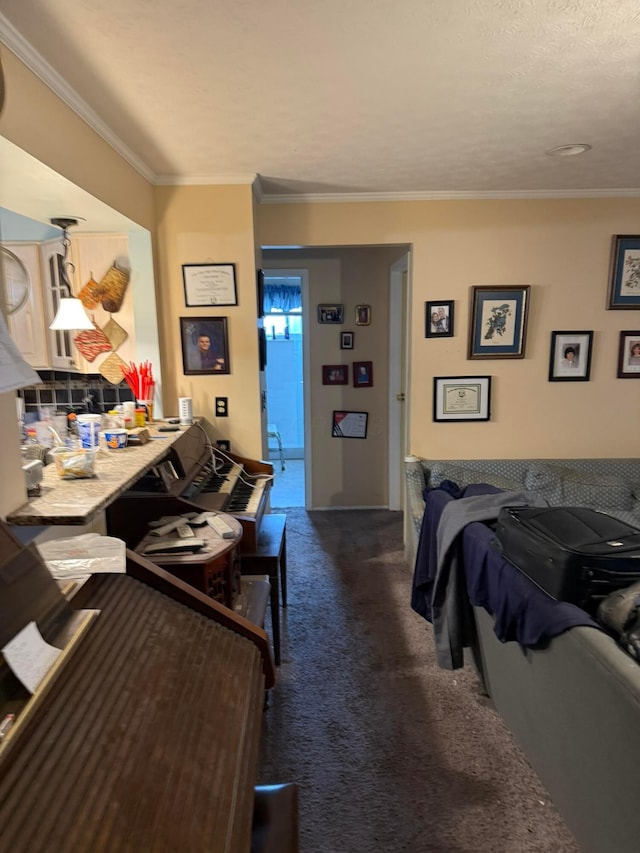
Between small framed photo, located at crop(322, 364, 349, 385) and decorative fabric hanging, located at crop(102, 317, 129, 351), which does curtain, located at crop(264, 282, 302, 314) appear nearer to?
small framed photo, located at crop(322, 364, 349, 385)

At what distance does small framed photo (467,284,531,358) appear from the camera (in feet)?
10.5

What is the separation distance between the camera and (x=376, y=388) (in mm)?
4324

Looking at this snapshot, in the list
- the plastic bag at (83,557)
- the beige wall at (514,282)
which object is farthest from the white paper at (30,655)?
the beige wall at (514,282)

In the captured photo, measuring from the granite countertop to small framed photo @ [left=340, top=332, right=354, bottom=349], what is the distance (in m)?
2.41

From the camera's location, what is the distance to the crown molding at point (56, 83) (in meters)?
1.42

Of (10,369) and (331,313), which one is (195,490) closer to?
(10,369)

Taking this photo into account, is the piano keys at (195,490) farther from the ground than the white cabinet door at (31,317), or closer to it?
closer to it

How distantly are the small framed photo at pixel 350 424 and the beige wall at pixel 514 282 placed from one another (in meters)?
1.01

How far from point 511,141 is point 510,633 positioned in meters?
2.10

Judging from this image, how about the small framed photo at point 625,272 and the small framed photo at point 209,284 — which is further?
the small framed photo at point 625,272

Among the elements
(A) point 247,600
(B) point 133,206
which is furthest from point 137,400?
(A) point 247,600

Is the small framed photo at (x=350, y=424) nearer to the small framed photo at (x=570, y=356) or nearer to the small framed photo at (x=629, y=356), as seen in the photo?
the small framed photo at (x=570, y=356)

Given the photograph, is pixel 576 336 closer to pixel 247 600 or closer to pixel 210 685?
pixel 247 600

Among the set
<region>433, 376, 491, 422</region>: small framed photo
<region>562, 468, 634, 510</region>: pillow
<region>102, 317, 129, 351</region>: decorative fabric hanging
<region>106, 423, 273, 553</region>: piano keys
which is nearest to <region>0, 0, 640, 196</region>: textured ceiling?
<region>102, 317, 129, 351</region>: decorative fabric hanging
